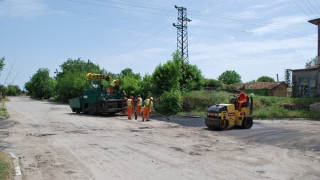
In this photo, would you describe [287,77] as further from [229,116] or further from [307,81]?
[229,116]

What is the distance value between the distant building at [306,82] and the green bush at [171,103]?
1410 centimetres

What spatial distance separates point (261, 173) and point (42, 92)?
81.8m

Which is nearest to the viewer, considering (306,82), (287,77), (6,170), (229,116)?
(6,170)

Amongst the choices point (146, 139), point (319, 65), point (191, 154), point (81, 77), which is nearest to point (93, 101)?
point (146, 139)

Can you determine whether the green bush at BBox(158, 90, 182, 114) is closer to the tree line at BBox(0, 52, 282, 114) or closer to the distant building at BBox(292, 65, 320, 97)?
the tree line at BBox(0, 52, 282, 114)

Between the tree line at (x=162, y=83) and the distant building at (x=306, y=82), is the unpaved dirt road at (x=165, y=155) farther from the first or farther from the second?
the distant building at (x=306, y=82)

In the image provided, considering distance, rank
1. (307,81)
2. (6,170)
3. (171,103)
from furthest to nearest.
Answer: (307,81) < (171,103) < (6,170)

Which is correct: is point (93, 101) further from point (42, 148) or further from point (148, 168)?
point (148, 168)

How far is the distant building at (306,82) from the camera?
93.7 feet

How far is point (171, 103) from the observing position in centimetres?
2317

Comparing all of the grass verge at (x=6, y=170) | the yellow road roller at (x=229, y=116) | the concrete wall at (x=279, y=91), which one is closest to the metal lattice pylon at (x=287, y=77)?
the concrete wall at (x=279, y=91)

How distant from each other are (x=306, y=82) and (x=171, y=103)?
15.1m

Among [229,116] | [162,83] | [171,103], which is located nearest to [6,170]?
[229,116]

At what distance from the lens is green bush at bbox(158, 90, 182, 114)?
2306 centimetres
